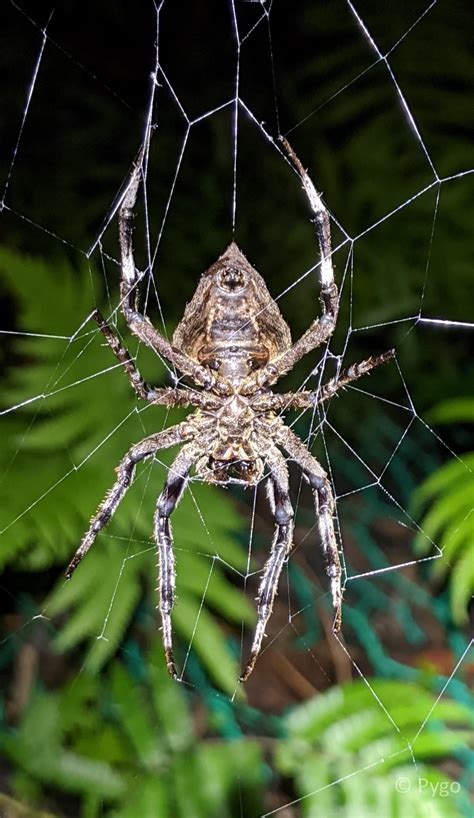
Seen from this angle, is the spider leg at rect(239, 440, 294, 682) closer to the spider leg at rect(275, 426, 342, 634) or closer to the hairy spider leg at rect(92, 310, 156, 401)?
the spider leg at rect(275, 426, 342, 634)

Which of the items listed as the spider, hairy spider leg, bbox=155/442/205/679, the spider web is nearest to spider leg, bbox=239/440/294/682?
the spider

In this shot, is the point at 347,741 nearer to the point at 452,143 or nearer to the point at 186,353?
the point at 186,353

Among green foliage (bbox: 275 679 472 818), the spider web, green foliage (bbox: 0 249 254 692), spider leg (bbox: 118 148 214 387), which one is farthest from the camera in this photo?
the spider web

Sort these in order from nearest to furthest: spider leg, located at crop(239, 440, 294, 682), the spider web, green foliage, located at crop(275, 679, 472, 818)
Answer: spider leg, located at crop(239, 440, 294, 682)
green foliage, located at crop(275, 679, 472, 818)
the spider web

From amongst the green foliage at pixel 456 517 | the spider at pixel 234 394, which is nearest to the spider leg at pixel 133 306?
the spider at pixel 234 394

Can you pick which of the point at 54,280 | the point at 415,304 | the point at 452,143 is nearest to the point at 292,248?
the point at 415,304

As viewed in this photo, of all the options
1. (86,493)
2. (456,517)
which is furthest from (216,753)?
(456,517)

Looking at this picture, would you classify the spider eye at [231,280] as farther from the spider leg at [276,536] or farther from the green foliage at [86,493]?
the green foliage at [86,493]
